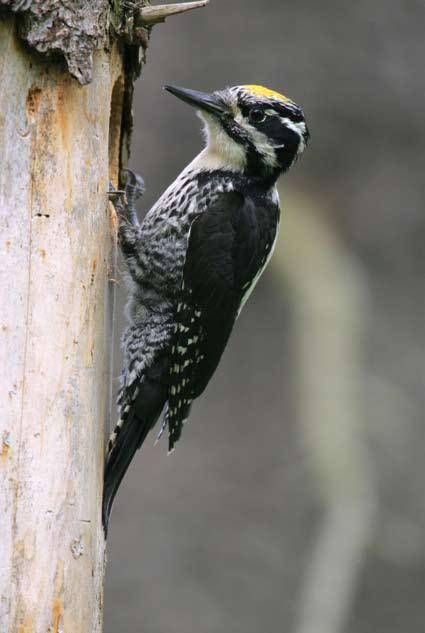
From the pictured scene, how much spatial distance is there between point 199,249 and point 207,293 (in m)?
0.15

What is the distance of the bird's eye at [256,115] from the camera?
4355 millimetres

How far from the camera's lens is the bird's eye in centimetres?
436

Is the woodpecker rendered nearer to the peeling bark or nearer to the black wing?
the black wing

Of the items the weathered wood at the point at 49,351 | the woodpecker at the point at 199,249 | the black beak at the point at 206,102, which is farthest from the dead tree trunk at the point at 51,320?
the black beak at the point at 206,102

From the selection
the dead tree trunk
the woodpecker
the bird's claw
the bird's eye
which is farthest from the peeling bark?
the bird's eye

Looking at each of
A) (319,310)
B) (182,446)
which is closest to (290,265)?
(319,310)

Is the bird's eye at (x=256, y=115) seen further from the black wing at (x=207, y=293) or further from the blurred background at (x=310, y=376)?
the blurred background at (x=310, y=376)

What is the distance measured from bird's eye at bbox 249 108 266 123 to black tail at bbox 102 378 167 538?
101 centimetres

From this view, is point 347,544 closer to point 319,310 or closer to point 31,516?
point 319,310

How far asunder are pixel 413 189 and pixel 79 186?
4594 millimetres

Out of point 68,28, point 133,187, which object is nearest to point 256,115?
point 133,187

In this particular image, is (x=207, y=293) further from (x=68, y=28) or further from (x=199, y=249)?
(x=68, y=28)

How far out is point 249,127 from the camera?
14.3 ft

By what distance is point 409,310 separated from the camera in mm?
7988
